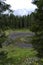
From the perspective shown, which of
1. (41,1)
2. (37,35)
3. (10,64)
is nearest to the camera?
(10,64)

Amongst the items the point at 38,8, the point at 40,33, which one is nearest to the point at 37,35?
the point at 40,33

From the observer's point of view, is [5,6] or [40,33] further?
[40,33]

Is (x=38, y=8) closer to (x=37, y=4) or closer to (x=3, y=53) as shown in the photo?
(x=37, y=4)

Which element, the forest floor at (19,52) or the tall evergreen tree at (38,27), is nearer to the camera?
the forest floor at (19,52)

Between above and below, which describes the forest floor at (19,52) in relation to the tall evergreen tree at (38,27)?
below

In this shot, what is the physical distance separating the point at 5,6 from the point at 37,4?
5.78 m

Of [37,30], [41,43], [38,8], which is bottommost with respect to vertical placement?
[41,43]

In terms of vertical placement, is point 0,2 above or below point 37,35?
above

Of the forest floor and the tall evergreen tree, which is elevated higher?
the tall evergreen tree

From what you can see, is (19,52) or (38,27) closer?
(38,27)

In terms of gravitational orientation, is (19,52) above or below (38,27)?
below

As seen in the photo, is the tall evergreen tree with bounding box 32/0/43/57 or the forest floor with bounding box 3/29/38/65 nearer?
the forest floor with bounding box 3/29/38/65

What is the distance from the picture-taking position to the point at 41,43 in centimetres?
1831

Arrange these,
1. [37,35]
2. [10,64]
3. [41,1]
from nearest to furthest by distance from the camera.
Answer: [10,64], [41,1], [37,35]
